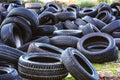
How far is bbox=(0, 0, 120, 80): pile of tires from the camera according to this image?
608cm

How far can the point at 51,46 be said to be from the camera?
8250 millimetres

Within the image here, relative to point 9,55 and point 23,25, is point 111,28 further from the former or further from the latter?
point 9,55

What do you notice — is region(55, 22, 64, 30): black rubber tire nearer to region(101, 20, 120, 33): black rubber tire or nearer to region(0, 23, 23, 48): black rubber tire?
region(101, 20, 120, 33): black rubber tire

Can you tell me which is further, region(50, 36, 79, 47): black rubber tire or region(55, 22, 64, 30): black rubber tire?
region(55, 22, 64, 30): black rubber tire

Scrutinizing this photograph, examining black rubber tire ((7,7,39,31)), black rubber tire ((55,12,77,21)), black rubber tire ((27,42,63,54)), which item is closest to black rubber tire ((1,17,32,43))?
black rubber tire ((7,7,39,31))

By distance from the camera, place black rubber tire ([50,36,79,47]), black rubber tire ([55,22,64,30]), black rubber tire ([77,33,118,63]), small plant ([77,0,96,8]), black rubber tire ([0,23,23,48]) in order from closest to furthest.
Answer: black rubber tire ([77,33,118,63]), black rubber tire ([0,23,23,48]), black rubber tire ([50,36,79,47]), black rubber tire ([55,22,64,30]), small plant ([77,0,96,8])

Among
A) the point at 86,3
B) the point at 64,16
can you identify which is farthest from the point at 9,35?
the point at 86,3

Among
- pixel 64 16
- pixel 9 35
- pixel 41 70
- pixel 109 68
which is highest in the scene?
pixel 41 70

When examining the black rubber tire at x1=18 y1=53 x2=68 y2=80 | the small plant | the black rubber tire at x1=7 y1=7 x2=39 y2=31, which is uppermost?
the black rubber tire at x1=7 y1=7 x2=39 y2=31

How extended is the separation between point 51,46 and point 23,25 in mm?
1495

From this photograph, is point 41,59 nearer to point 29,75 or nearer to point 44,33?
point 29,75

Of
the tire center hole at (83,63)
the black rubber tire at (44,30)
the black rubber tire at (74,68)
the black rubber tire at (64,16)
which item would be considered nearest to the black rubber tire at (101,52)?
the tire center hole at (83,63)

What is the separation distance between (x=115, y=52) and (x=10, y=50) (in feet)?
9.88

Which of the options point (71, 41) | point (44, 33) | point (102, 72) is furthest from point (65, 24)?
point (102, 72)
